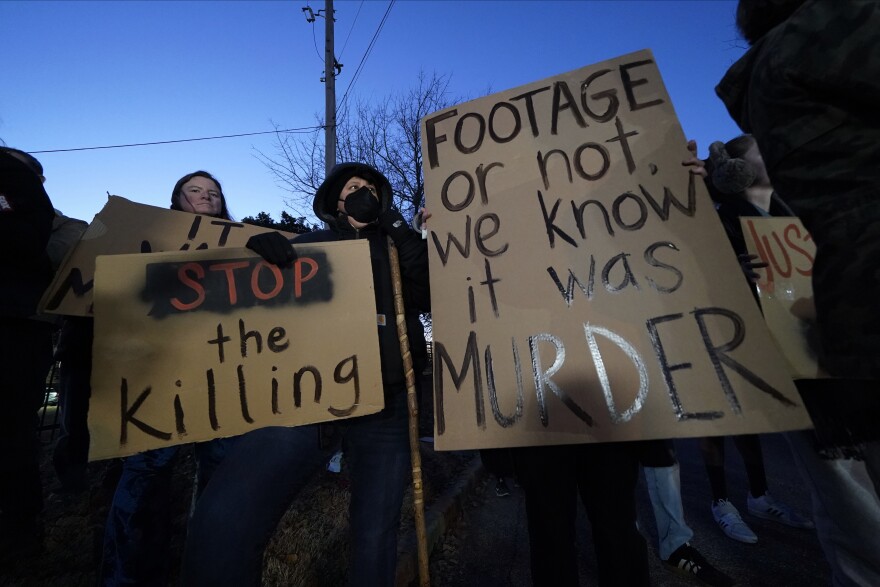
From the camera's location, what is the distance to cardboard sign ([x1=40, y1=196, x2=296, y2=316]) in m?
1.72

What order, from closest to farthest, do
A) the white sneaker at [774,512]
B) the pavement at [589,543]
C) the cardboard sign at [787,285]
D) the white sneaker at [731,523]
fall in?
the cardboard sign at [787,285] → the pavement at [589,543] → the white sneaker at [731,523] → the white sneaker at [774,512]

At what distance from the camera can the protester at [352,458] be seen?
3.89 ft

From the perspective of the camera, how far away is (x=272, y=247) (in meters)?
1.52

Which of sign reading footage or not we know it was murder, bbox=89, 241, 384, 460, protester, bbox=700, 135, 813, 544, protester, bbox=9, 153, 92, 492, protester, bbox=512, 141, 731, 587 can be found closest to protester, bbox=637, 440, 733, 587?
protester, bbox=700, 135, 813, 544

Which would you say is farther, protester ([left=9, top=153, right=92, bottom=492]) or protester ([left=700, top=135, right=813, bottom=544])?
protester ([left=9, top=153, right=92, bottom=492])

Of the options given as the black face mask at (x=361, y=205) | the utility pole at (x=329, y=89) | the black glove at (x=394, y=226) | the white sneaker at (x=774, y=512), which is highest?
the utility pole at (x=329, y=89)

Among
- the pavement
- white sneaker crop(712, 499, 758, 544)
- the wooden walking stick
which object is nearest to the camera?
the wooden walking stick

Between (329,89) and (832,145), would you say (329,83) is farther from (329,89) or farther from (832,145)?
(832,145)

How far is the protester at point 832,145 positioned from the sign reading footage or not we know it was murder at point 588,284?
27cm

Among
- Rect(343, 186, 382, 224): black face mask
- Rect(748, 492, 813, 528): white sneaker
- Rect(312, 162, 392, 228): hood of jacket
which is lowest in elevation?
Rect(748, 492, 813, 528): white sneaker

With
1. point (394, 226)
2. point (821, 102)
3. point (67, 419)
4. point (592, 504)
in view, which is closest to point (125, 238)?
point (67, 419)

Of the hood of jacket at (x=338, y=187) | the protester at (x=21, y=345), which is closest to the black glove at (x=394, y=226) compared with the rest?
the hood of jacket at (x=338, y=187)

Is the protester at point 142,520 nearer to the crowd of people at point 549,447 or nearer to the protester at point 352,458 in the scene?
the crowd of people at point 549,447

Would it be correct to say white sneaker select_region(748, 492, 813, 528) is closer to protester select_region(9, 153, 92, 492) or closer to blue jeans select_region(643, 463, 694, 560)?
blue jeans select_region(643, 463, 694, 560)
